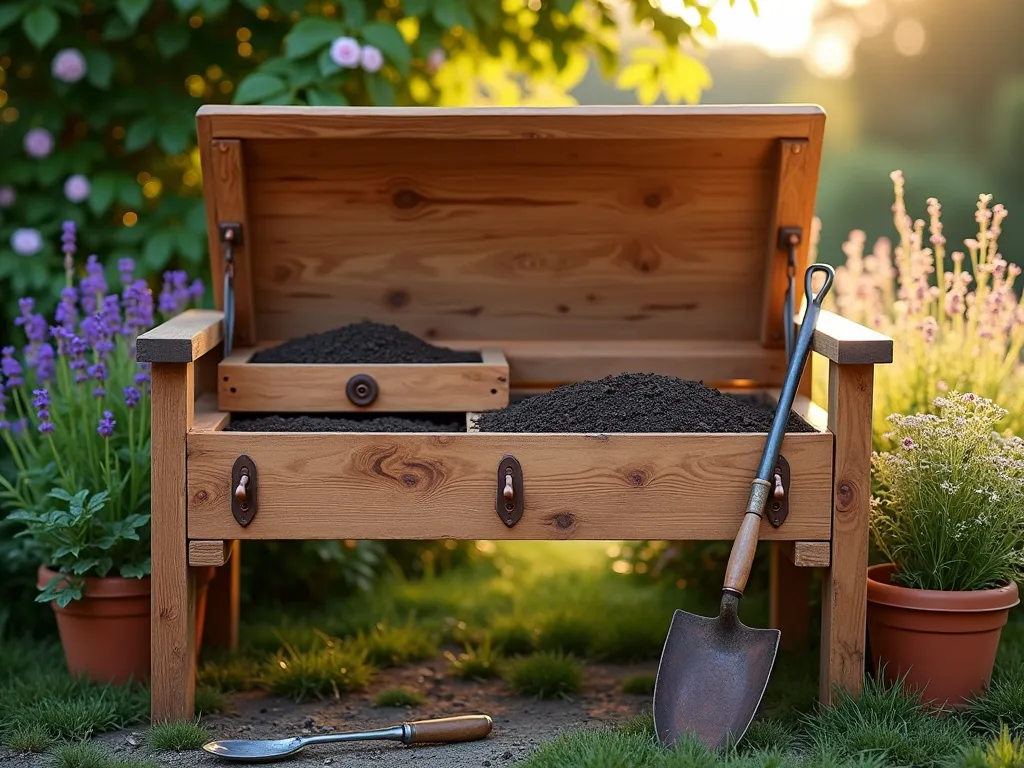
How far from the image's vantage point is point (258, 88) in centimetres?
321

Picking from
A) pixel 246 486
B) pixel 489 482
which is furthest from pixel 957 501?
pixel 246 486

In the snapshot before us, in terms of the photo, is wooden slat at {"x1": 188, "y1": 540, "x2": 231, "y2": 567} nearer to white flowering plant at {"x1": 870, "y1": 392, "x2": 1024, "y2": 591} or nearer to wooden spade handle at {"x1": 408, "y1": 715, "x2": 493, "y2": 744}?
wooden spade handle at {"x1": 408, "y1": 715, "x2": 493, "y2": 744}

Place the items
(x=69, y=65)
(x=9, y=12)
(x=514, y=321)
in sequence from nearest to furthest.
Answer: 1. (x=514, y=321)
2. (x=9, y=12)
3. (x=69, y=65)

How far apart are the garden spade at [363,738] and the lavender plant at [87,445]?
0.54m

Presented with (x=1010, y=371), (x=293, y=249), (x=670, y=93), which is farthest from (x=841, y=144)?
(x=293, y=249)

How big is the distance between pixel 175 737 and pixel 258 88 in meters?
1.76

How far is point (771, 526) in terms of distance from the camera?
245 centimetres

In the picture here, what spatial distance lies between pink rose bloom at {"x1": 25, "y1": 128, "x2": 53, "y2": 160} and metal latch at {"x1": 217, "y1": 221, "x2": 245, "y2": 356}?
993 mm

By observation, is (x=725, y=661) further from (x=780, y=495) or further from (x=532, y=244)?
(x=532, y=244)

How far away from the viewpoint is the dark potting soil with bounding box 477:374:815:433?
2510mm

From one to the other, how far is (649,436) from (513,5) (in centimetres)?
202

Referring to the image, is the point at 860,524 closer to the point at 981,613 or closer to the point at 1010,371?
the point at 981,613

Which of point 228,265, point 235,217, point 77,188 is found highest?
point 77,188

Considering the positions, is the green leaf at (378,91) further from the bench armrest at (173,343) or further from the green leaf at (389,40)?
the bench armrest at (173,343)
